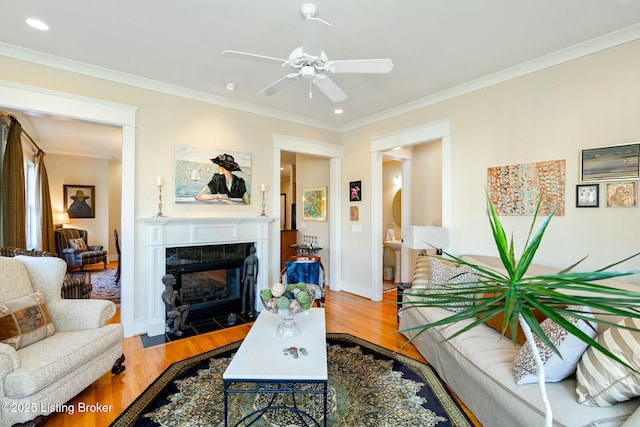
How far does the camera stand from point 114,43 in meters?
2.74

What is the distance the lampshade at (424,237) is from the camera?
139 inches

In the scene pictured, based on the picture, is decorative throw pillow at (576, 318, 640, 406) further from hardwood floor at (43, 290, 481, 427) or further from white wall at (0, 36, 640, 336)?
white wall at (0, 36, 640, 336)

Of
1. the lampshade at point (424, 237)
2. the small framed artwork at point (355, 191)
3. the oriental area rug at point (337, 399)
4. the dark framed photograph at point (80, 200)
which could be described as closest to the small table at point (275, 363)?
the oriental area rug at point (337, 399)

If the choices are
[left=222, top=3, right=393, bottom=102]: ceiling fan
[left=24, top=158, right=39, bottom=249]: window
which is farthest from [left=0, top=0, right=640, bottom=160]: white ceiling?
[left=24, top=158, right=39, bottom=249]: window

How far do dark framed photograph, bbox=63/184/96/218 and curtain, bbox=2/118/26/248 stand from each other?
3.62 metres

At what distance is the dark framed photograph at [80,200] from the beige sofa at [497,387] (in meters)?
8.54

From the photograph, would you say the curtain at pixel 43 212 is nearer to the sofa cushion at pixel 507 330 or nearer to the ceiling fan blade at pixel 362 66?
the ceiling fan blade at pixel 362 66

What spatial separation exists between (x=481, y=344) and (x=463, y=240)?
5.53 ft

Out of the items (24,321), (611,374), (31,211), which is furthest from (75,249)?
(611,374)

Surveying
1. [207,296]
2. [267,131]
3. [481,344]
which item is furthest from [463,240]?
[207,296]

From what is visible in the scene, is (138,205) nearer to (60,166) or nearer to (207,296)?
(207,296)

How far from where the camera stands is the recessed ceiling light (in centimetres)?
242

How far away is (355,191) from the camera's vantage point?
199 inches

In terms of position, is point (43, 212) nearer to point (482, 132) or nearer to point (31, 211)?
point (31, 211)
